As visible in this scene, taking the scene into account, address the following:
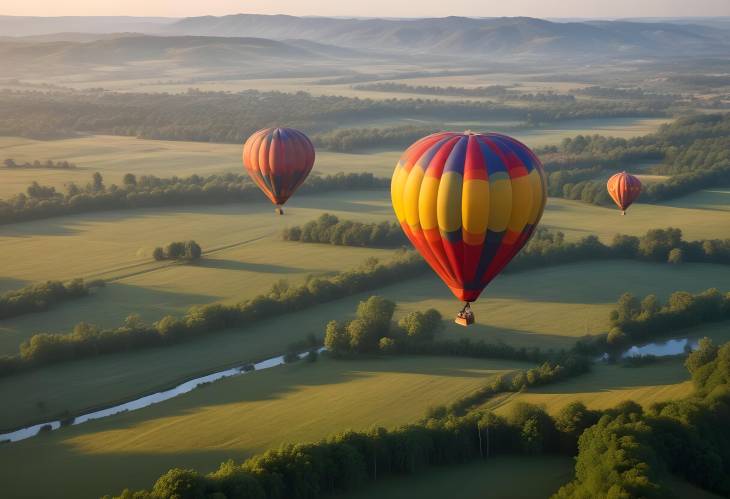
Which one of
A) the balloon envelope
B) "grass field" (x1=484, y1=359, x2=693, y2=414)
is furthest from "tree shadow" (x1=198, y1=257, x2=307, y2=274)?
the balloon envelope

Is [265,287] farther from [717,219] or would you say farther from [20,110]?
[20,110]

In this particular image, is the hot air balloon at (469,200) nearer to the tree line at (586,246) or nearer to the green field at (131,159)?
the tree line at (586,246)

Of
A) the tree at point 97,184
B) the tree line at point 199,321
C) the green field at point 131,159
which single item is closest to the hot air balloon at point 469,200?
the tree line at point 199,321

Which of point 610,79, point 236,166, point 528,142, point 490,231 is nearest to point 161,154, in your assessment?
point 236,166

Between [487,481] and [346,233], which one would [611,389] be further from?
[346,233]

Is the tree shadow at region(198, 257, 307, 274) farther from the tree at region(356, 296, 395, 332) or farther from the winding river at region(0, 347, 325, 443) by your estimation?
the tree at region(356, 296, 395, 332)

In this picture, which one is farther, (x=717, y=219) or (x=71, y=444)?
(x=717, y=219)
